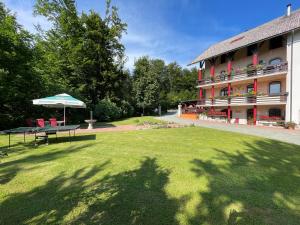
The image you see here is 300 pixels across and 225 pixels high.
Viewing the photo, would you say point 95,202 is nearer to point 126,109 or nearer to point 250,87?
point 250,87

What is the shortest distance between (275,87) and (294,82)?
2.44 meters

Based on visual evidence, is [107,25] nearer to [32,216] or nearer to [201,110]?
[201,110]

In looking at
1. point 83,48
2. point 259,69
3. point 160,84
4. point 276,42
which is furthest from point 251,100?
point 160,84

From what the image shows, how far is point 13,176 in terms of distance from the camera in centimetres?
443

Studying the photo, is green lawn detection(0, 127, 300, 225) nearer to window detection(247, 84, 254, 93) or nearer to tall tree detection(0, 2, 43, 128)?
tall tree detection(0, 2, 43, 128)

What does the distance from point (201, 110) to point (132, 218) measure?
2399cm

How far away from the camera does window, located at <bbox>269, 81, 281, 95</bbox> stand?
18234 millimetres

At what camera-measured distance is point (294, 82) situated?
1612 centimetres

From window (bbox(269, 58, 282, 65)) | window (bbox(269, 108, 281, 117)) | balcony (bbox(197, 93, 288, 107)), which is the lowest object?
window (bbox(269, 108, 281, 117))

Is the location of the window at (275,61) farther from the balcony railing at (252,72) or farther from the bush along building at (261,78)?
the balcony railing at (252,72)

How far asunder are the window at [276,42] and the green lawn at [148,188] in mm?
16165

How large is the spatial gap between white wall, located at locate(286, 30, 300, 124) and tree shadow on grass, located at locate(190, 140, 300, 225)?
12.4m

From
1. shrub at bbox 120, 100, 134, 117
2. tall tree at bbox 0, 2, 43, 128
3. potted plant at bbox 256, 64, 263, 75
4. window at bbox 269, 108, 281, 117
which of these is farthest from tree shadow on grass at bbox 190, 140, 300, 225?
shrub at bbox 120, 100, 134, 117

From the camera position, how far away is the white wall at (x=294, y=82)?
625 inches
